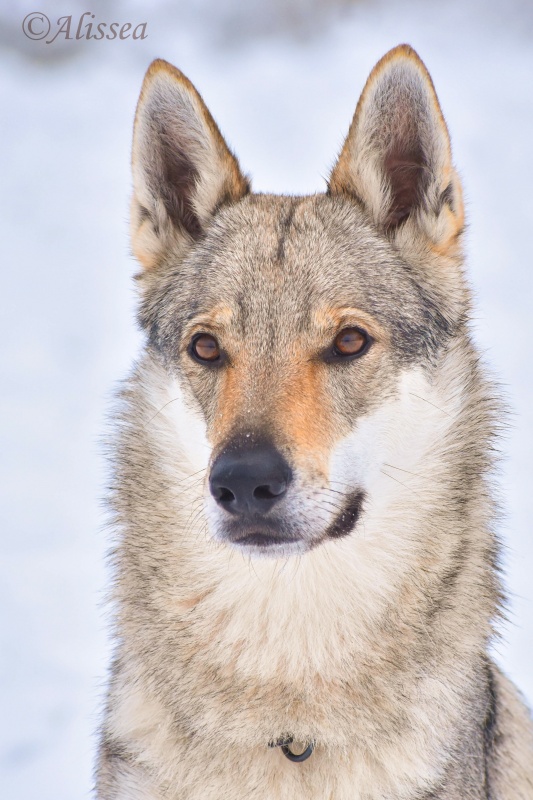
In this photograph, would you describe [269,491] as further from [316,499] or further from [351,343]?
[351,343]

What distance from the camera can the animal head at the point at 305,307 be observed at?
2.81 m

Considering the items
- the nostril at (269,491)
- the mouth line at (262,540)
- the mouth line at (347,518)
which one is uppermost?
the nostril at (269,491)

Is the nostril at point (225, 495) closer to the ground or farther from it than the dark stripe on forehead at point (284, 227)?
closer to the ground

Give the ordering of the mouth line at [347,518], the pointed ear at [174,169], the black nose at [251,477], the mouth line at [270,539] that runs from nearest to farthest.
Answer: the black nose at [251,477], the mouth line at [270,539], the mouth line at [347,518], the pointed ear at [174,169]

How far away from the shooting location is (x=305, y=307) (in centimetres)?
309

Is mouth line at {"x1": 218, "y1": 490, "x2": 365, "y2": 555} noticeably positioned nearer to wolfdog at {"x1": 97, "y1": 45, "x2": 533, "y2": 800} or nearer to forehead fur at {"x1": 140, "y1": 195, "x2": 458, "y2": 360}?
wolfdog at {"x1": 97, "y1": 45, "x2": 533, "y2": 800}

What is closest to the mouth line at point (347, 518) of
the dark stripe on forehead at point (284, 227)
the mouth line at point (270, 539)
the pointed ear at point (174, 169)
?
the mouth line at point (270, 539)

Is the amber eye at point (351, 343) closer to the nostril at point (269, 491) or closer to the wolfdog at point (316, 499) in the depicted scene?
the wolfdog at point (316, 499)

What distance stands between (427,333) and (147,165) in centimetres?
121

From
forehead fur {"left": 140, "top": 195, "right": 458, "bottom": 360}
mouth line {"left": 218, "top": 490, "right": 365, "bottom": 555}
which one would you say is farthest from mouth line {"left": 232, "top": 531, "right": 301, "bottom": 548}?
forehead fur {"left": 140, "top": 195, "right": 458, "bottom": 360}

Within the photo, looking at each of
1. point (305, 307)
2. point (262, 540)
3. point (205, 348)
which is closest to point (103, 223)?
point (205, 348)

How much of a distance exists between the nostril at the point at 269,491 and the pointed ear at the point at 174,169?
1269mm

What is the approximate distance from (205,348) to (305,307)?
1.21ft

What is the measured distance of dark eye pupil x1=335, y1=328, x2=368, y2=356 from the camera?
10.1ft
